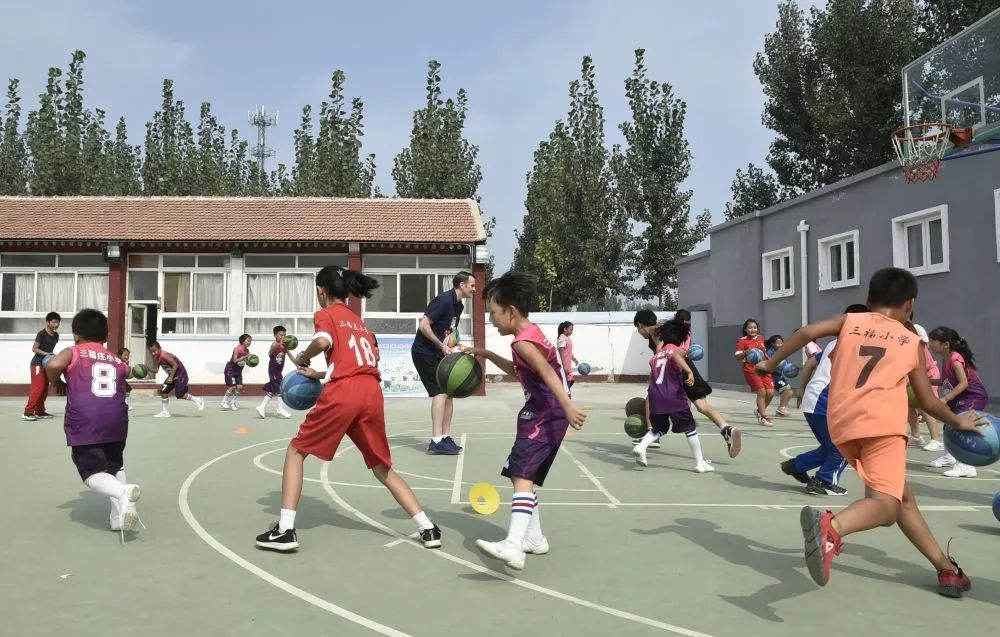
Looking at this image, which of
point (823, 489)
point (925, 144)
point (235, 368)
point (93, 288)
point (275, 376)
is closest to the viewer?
point (823, 489)

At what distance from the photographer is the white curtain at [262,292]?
22906 mm

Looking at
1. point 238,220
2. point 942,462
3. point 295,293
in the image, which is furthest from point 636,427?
point 238,220

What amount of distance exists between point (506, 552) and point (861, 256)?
706 inches

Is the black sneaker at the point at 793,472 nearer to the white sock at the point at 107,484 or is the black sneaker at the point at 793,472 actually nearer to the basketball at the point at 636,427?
the basketball at the point at 636,427

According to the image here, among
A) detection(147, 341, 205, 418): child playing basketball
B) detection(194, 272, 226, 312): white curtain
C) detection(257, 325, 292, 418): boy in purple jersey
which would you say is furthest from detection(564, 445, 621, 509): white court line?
detection(194, 272, 226, 312): white curtain

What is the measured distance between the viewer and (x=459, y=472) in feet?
28.9

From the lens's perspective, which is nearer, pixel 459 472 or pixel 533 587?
pixel 533 587

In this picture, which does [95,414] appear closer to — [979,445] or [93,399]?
[93,399]

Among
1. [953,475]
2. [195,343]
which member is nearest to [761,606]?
[953,475]

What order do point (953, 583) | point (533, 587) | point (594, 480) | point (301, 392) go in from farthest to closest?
point (594, 480)
point (301, 392)
point (533, 587)
point (953, 583)

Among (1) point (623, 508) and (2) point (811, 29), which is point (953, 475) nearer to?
(1) point (623, 508)

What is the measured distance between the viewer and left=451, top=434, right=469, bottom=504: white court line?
7427 mm

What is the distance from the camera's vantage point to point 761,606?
4.30 metres

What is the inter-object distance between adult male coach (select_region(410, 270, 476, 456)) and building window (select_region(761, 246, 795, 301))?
16.0 meters
